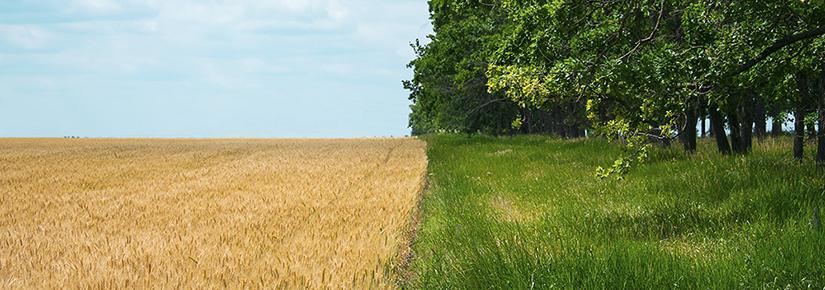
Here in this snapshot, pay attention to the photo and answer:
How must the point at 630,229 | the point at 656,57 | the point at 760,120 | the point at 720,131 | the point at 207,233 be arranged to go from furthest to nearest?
the point at 760,120
the point at 720,131
the point at 656,57
the point at 207,233
the point at 630,229

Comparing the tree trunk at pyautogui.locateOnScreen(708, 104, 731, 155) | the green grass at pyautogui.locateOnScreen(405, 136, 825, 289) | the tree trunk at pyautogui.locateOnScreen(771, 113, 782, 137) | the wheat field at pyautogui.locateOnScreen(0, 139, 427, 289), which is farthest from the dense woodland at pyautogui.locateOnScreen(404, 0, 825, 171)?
the tree trunk at pyautogui.locateOnScreen(771, 113, 782, 137)

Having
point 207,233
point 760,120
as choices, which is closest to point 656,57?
point 207,233

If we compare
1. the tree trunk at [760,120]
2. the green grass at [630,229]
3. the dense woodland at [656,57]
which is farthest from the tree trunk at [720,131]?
the tree trunk at [760,120]

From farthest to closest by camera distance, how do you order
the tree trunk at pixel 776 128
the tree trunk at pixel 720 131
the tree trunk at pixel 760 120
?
the tree trunk at pixel 776 128 → the tree trunk at pixel 760 120 → the tree trunk at pixel 720 131

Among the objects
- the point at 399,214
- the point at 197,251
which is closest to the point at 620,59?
the point at 399,214

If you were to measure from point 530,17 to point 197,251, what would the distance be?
6.48 m

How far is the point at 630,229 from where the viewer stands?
876 centimetres

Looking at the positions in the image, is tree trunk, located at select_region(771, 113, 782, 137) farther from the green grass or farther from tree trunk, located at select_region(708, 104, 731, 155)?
the green grass

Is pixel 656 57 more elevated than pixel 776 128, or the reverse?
pixel 656 57

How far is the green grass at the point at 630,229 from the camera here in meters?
5.93

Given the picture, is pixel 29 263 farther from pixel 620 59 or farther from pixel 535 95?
pixel 535 95

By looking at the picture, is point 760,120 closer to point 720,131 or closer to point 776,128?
point 776,128

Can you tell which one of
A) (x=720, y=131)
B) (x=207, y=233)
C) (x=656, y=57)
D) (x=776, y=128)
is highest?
(x=656, y=57)

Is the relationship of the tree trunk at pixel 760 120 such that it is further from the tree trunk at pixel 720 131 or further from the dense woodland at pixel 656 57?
the dense woodland at pixel 656 57
